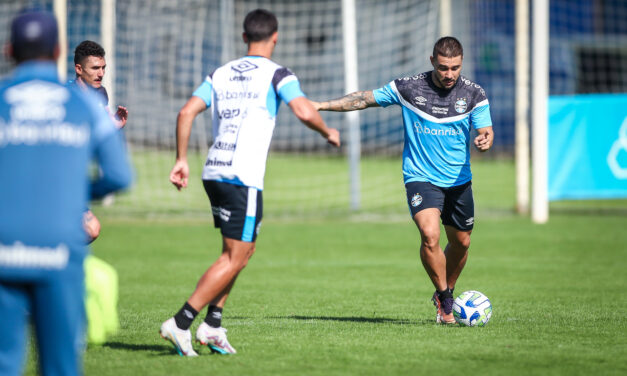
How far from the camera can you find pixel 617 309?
814cm

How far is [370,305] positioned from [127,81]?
11.2 meters

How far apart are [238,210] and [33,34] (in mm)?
2325

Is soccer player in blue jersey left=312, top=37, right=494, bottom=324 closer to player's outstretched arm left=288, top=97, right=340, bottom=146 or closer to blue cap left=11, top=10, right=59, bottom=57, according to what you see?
player's outstretched arm left=288, top=97, right=340, bottom=146

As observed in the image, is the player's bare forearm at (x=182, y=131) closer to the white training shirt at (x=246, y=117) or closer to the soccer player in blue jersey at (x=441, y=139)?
the white training shirt at (x=246, y=117)

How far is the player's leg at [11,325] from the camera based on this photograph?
3.60 meters

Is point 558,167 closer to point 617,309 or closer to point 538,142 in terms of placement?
point 538,142

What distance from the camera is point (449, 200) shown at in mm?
7695

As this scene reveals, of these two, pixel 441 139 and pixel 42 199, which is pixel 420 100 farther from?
pixel 42 199

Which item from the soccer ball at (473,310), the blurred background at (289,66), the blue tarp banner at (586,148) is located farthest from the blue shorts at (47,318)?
the blue tarp banner at (586,148)

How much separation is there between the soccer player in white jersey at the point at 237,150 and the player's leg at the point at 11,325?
2.12 m

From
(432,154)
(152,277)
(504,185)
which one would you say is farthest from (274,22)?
(504,185)

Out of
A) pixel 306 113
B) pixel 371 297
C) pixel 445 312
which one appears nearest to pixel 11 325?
pixel 306 113

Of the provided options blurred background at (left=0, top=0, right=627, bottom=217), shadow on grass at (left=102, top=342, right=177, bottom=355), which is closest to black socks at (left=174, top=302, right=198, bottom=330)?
shadow on grass at (left=102, top=342, right=177, bottom=355)

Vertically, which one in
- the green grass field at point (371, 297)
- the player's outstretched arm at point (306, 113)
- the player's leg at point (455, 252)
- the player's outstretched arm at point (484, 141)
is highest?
the player's outstretched arm at point (306, 113)
